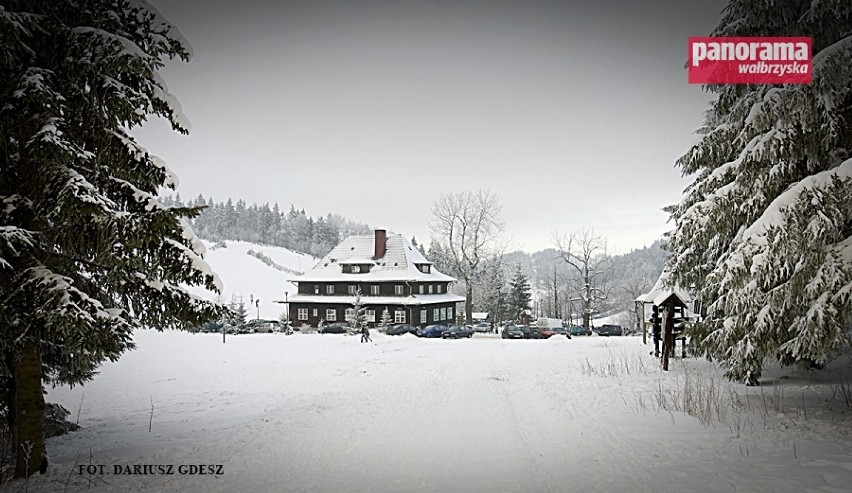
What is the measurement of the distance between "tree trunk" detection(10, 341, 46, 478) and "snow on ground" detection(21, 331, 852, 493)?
28cm

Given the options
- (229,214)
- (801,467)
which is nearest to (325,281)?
(801,467)

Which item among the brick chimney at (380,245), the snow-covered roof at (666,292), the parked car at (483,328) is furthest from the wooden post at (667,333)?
the brick chimney at (380,245)

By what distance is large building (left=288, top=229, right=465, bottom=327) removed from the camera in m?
43.4

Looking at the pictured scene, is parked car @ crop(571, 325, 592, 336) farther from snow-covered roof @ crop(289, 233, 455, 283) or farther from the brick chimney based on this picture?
the brick chimney

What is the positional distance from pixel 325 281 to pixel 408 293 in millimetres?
7985

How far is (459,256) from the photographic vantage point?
153ft

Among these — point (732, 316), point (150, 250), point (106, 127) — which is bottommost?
point (732, 316)

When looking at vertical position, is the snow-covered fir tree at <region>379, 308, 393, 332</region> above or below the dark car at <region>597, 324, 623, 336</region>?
above

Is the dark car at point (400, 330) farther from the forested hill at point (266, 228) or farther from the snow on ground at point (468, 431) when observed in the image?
the forested hill at point (266, 228)

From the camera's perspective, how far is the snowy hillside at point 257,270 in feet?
236

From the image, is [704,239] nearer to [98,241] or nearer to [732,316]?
[732,316]

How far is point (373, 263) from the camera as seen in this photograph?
45438 mm

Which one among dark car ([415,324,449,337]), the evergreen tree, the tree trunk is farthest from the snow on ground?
the evergreen tree

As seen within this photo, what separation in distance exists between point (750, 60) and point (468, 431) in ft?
33.5
